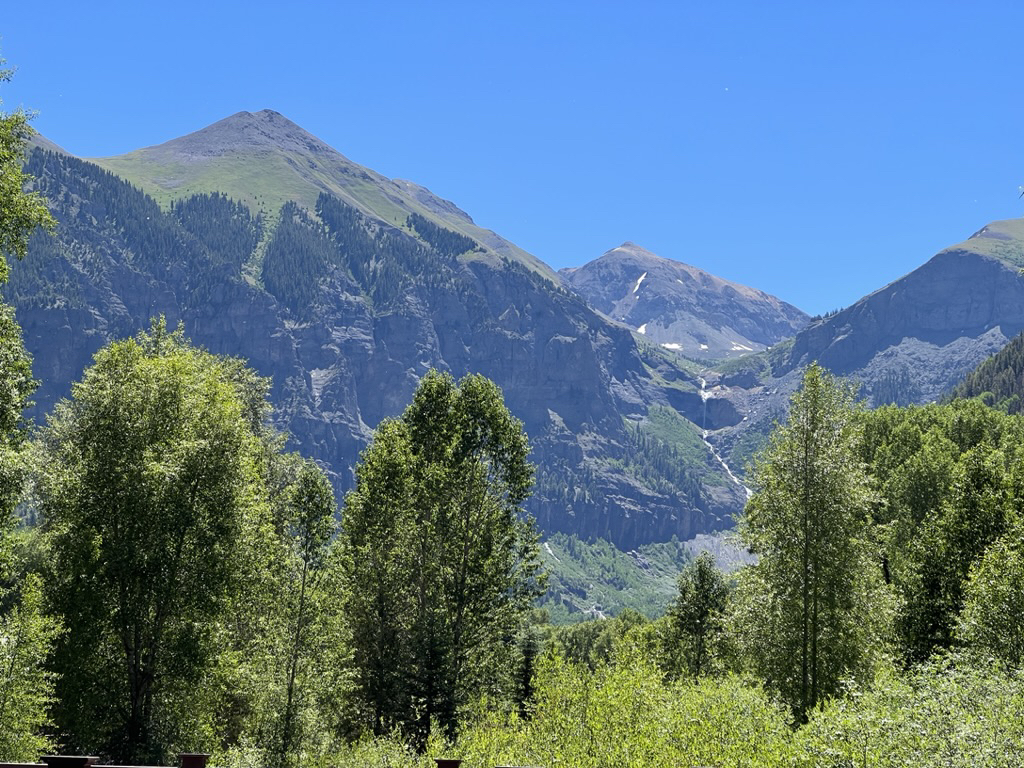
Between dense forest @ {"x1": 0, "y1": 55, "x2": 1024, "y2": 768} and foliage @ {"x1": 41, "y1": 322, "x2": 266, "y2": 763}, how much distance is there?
0.10 m

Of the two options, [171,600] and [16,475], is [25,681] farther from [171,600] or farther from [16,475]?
[16,475]

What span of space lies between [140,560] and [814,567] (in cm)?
2615

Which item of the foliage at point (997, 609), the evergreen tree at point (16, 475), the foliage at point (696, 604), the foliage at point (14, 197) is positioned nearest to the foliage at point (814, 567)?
the foliage at point (997, 609)

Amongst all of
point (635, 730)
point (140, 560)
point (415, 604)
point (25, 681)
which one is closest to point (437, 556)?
point (415, 604)

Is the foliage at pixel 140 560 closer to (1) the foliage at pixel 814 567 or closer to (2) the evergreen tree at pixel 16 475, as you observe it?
(2) the evergreen tree at pixel 16 475

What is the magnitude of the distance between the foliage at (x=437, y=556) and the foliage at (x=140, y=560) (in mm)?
8421

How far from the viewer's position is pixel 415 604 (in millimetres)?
40469

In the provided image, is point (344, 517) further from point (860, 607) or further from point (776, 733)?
point (776, 733)

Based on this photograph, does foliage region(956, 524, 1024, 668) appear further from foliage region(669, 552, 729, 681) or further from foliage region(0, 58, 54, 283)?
foliage region(0, 58, 54, 283)

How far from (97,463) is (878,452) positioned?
5860cm

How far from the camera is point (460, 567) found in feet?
141

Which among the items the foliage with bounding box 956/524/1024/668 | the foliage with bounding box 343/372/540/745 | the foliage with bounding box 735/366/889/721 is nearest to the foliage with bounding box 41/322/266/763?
the foliage with bounding box 343/372/540/745

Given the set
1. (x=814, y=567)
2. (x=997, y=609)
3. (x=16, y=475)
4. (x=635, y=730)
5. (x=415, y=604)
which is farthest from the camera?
(x=415, y=604)

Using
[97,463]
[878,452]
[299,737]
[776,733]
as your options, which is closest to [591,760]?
[776,733]
